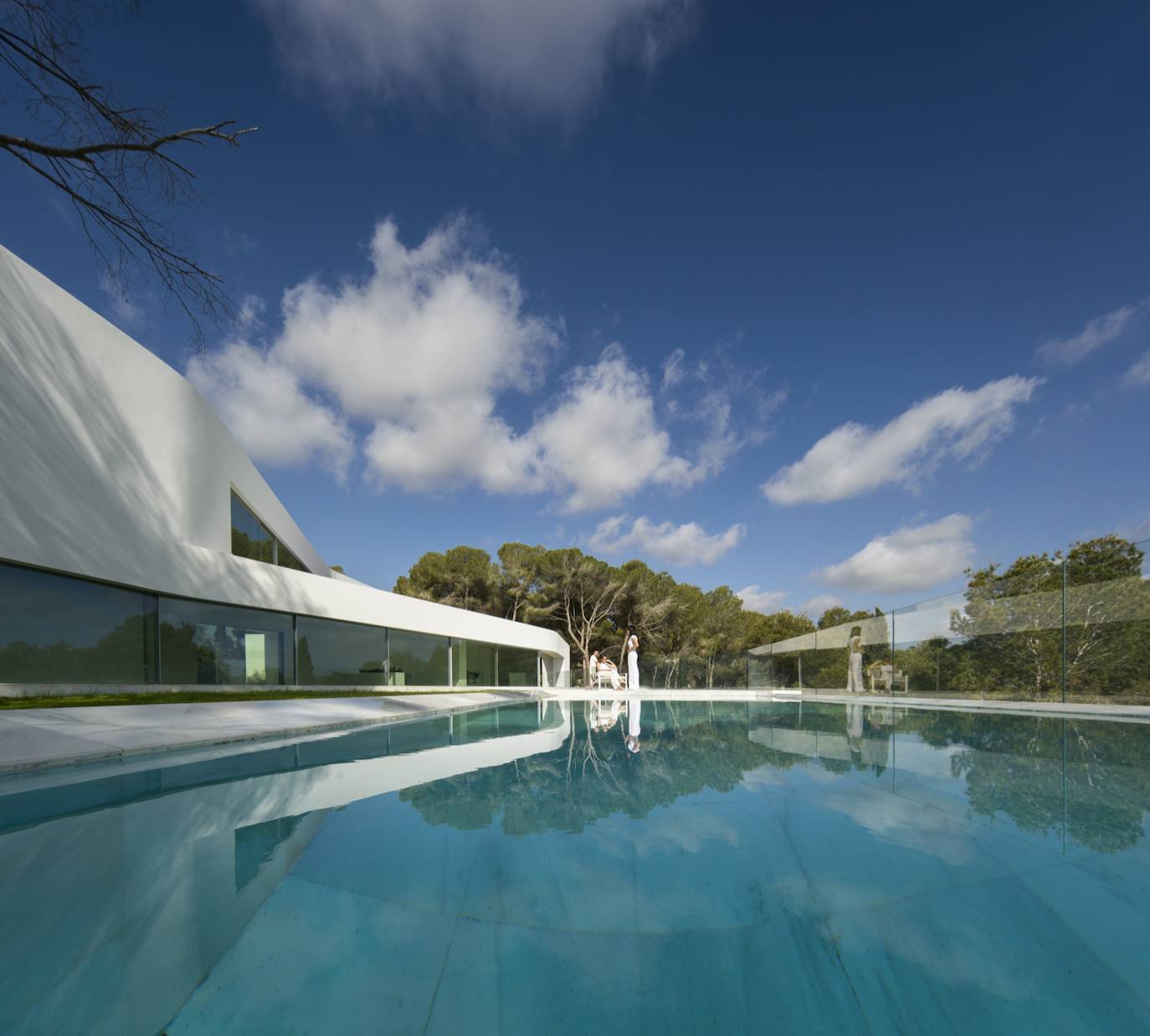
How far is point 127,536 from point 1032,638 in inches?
723

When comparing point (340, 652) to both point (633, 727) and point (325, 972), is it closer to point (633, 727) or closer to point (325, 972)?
point (633, 727)

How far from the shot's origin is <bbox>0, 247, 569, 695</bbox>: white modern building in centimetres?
852

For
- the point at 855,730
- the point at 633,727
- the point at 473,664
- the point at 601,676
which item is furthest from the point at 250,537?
the point at 855,730

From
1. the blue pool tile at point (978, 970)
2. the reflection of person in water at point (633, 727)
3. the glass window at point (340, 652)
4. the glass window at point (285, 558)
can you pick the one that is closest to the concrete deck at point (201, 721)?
the glass window at point (340, 652)

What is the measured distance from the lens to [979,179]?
1226 centimetres

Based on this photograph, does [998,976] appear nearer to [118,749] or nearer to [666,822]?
[666,822]

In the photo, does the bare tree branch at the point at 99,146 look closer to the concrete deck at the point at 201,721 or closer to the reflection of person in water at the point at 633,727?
the concrete deck at the point at 201,721

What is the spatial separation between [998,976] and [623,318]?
20.1 metres

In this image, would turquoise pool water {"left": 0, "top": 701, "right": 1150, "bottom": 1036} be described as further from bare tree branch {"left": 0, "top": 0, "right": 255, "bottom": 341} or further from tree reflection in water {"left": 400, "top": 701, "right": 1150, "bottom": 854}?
bare tree branch {"left": 0, "top": 0, "right": 255, "bottom": 341}

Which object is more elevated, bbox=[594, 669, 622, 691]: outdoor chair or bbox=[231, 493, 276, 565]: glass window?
bbox=[231, 493, 276, 565]: glass window

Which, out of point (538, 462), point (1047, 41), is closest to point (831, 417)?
point (1047, 41)

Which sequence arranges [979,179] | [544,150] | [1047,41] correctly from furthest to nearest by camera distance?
1. [544,150]
2. [979,179]
3. [1047,41]

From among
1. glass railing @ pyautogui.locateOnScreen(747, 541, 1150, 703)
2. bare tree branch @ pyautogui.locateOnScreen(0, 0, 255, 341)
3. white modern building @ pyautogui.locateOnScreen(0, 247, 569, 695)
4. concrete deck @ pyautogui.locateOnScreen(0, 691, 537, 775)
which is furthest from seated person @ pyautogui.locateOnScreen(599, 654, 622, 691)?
bare tree branch @ pyautogui.locateOnScreen(0, 0, 255, 341)

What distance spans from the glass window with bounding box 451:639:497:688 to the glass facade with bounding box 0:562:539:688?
114cm
